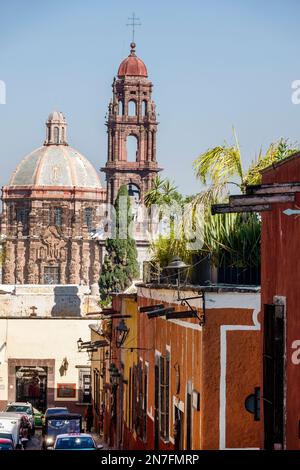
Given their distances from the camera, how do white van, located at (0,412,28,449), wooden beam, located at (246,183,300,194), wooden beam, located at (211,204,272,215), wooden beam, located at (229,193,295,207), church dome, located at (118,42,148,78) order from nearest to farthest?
wooden beam, located at (246,183,300,194), wooden beam, located at (229,193,295,207), wooden beam, located at (211,204,272,215), white van, located at (0,412,28,449), church dome, located at (118,42,148,78)

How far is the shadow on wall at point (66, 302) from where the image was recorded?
6612 cm

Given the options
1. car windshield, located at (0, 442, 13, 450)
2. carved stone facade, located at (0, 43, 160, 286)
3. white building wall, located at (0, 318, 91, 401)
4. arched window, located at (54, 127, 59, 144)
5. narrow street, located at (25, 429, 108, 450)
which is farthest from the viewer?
arched window, located at (54, 127, 59, 144)

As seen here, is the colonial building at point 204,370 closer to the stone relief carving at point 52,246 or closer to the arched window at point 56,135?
the stone relief carving at point 52,246

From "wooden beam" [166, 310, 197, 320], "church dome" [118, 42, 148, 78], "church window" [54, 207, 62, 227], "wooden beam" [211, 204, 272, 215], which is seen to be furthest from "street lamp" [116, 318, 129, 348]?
"church window" [54, 207, 62, 227]

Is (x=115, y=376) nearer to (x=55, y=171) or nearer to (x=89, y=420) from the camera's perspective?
(x=89, y=420)

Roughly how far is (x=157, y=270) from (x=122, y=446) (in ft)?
20.0

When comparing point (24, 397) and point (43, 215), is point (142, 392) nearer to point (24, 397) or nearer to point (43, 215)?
point (24, 397)

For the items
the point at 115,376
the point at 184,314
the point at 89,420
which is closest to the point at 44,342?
the point at 89,420

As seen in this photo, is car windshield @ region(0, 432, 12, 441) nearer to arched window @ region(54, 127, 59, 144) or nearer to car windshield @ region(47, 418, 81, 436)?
car windshield @ region(47, 418, 81, 436)

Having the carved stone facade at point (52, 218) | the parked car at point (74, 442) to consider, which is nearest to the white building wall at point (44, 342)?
the parked car at point (74, 442)

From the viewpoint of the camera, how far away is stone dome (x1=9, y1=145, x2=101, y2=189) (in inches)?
3967

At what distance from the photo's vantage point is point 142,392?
25.0 metres
